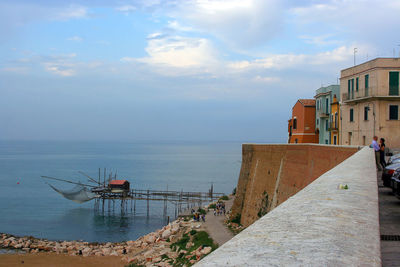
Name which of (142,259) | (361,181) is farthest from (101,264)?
(361,181)

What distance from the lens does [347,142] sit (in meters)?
32.6

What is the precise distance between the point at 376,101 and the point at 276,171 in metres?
8.55

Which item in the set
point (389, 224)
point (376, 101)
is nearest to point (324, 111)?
point (376, 101)

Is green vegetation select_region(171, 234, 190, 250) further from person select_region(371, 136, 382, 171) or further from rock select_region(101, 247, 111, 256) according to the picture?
person select_region(371, 136, 382, 171)

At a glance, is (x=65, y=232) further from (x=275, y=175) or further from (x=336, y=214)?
(x=336, y=214)

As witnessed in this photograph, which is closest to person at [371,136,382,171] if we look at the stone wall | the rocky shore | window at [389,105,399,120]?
the stone wall

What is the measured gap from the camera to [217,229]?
107ft

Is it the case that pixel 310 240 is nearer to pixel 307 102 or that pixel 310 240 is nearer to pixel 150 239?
pixel 150 239

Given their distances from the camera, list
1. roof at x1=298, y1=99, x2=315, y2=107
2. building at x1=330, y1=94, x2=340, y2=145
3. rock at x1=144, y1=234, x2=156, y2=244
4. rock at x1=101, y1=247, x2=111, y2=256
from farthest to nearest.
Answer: roof at x1=298, y1=99, x2=315, y2=107
building at x1=330, y1=94, x2=340, y2=145
rock at x1=144, y1=234, x2=156, y2=244
rock at x1=101, y1=247, x2=111, y2=256

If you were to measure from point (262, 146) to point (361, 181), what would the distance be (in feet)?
83.8

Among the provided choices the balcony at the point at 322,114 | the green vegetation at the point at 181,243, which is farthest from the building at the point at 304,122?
the green vegetation at the point at 181,243

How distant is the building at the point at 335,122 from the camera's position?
119 feet

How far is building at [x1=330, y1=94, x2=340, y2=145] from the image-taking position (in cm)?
3622

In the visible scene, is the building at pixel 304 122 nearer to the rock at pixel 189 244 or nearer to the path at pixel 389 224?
the rock at pixel 189 244
